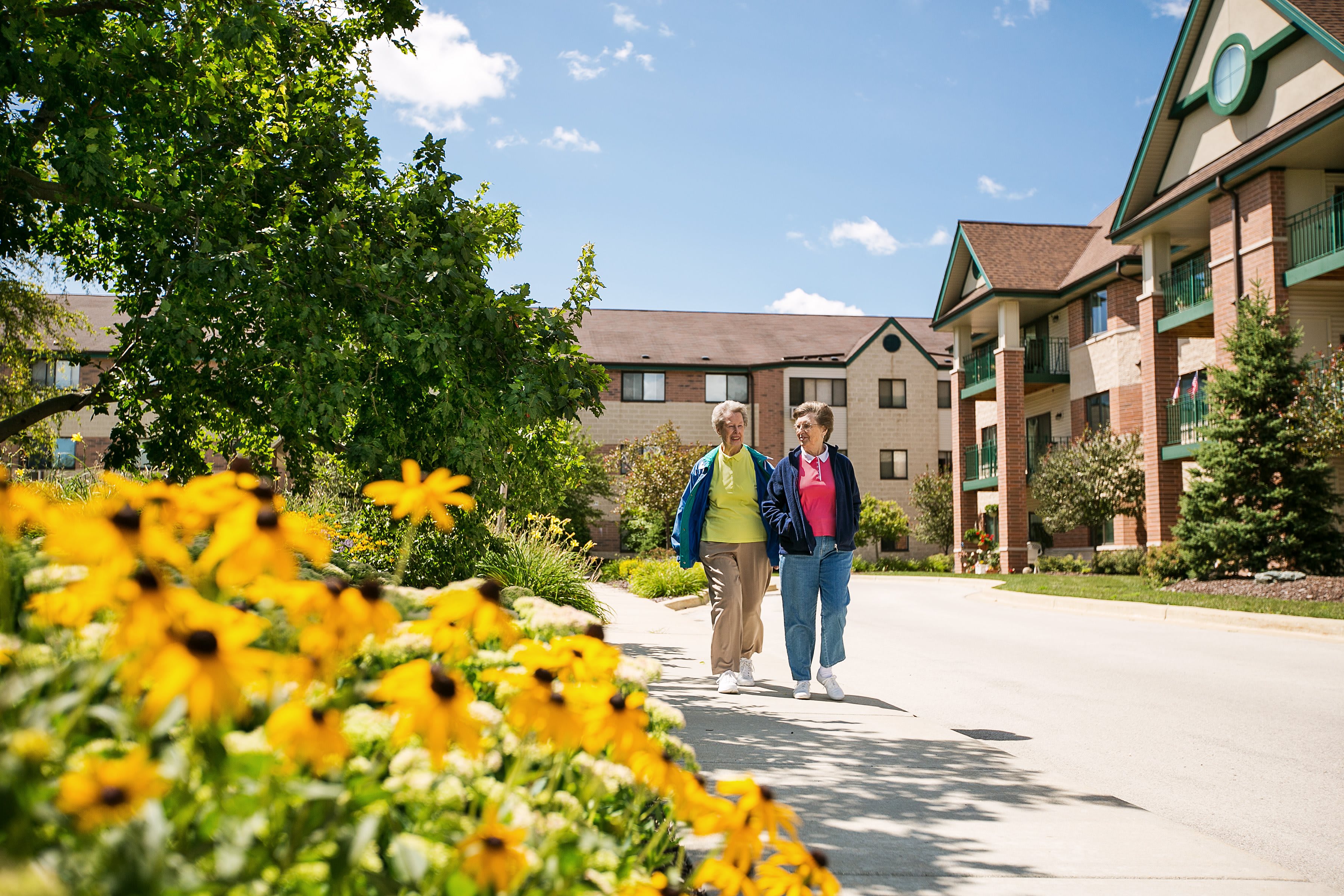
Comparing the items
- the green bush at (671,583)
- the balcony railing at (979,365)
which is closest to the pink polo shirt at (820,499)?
the green bush at (671,583)

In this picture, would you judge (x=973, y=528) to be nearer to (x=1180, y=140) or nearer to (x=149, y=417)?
(x=1180, y=140)

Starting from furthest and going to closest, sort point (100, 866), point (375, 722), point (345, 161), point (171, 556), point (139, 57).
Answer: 1. point (345, 161)
2. point (139, 57)
3. point (375, 722)
4. point (171, 556)
5. point (100, 866)

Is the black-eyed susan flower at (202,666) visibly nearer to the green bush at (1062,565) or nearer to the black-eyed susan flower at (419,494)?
the black-eyed susan flower at (419,494)

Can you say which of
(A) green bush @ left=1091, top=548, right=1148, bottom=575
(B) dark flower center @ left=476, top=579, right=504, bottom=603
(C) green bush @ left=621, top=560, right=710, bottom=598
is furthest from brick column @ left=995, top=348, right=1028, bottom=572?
(B) dark flower center @ left=476, top=579, right=504, bottom=603

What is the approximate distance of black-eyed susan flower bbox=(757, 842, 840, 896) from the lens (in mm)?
1821

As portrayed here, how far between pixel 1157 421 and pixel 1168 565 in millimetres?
5853

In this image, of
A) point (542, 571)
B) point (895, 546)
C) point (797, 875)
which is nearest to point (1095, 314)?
point (895, 546)

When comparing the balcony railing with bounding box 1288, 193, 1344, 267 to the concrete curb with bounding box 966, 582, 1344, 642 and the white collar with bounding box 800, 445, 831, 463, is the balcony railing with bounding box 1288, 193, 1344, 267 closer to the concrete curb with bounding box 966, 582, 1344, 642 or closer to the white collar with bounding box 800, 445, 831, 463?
the concrete curb with bounding box 966, 582, 1344, 642

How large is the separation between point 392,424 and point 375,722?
17.8ft

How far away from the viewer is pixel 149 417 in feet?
130

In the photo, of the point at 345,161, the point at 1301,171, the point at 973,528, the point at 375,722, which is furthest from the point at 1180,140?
the point at 375,722

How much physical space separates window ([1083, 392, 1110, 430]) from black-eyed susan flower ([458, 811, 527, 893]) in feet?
101

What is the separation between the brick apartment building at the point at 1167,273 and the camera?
20.4 metres

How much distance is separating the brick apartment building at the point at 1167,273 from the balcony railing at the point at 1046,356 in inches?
3.0
